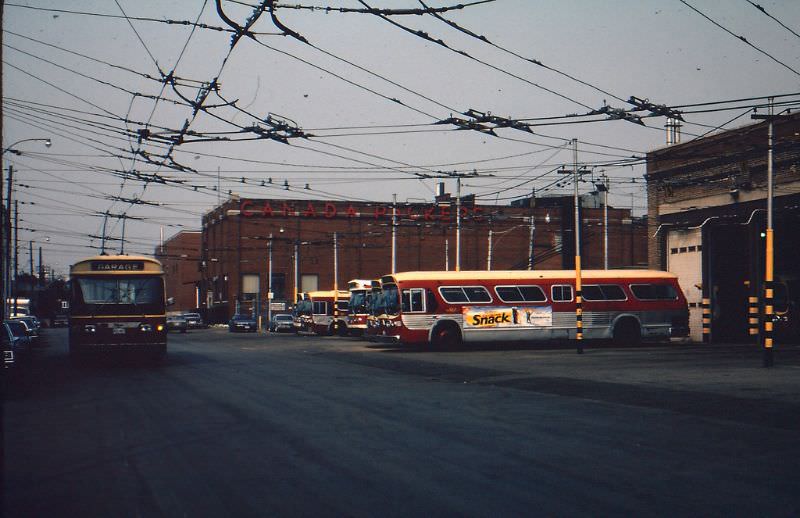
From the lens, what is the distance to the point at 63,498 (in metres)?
7.54

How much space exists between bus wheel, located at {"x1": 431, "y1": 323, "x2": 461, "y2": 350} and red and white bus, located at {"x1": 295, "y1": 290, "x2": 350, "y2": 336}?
63.7 ft

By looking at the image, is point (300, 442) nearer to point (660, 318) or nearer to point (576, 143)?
point (576, 143)

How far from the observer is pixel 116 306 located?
24.1m

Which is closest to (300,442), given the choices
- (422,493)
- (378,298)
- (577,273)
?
(422,493)

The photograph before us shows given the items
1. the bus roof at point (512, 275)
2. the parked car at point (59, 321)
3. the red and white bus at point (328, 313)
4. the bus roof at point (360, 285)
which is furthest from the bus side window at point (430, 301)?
the parked car at point (59, 321)

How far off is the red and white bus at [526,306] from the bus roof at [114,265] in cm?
1252

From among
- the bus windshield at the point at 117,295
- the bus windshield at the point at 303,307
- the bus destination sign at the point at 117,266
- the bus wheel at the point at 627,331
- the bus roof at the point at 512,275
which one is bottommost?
the bus wheel at the point at 627,331

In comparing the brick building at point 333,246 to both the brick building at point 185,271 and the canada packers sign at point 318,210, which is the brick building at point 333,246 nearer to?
the canada packers sign at point 318,210

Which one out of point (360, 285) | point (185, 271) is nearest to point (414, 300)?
point (360, 285)

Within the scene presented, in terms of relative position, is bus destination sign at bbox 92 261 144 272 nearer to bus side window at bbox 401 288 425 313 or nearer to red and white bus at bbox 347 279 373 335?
bus side window at bbox 401 288 425 313

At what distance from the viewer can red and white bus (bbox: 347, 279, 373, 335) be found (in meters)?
46.0

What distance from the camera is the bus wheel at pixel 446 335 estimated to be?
116ft

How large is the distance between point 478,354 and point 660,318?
31.8ft

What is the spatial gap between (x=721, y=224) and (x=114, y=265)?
80.9ft
